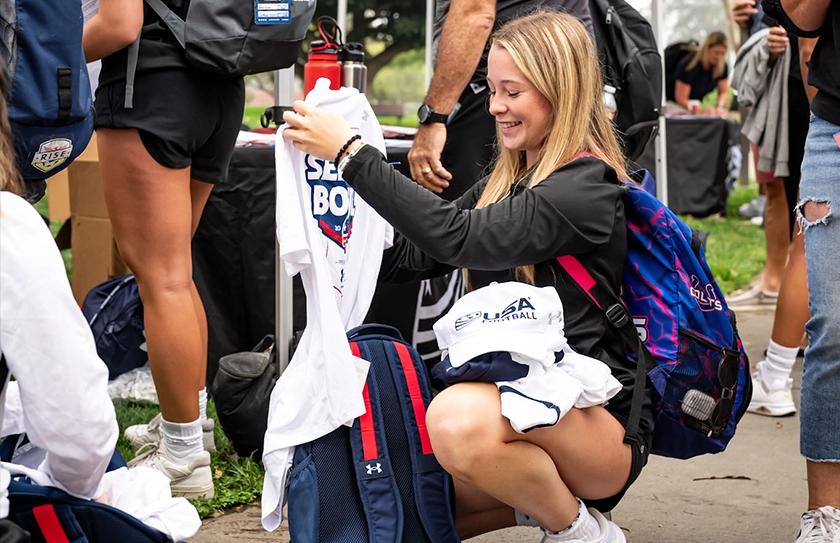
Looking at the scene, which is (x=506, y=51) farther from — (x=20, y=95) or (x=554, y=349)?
(x=20, y=95)

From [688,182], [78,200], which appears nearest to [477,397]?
[78,200]

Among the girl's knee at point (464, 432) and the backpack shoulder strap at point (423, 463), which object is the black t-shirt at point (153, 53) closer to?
the backpack shoulder strap at point (423, 463)

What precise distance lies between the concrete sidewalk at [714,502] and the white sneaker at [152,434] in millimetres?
359

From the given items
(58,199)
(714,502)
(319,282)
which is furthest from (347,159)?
(58,199)

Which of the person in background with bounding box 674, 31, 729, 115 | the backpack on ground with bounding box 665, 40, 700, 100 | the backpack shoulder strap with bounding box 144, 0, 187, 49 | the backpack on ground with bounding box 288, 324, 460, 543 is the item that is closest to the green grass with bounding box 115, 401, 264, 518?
the backpack on ground with bounding box 288, 324, 460, 543

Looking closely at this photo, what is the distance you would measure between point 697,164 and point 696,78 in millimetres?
2594

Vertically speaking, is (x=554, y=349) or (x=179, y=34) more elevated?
(x=179, y=34)

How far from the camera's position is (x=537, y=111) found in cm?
276

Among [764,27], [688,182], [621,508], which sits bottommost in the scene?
[688,182]

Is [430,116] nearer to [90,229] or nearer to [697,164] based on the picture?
[90,229]

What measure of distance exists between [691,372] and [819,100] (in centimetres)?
86

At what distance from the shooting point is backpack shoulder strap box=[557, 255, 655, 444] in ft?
8.84

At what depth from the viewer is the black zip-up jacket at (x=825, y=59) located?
118 inches

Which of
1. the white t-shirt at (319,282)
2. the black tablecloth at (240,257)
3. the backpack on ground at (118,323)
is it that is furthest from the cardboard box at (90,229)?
the white t-shirt at (319,282)
